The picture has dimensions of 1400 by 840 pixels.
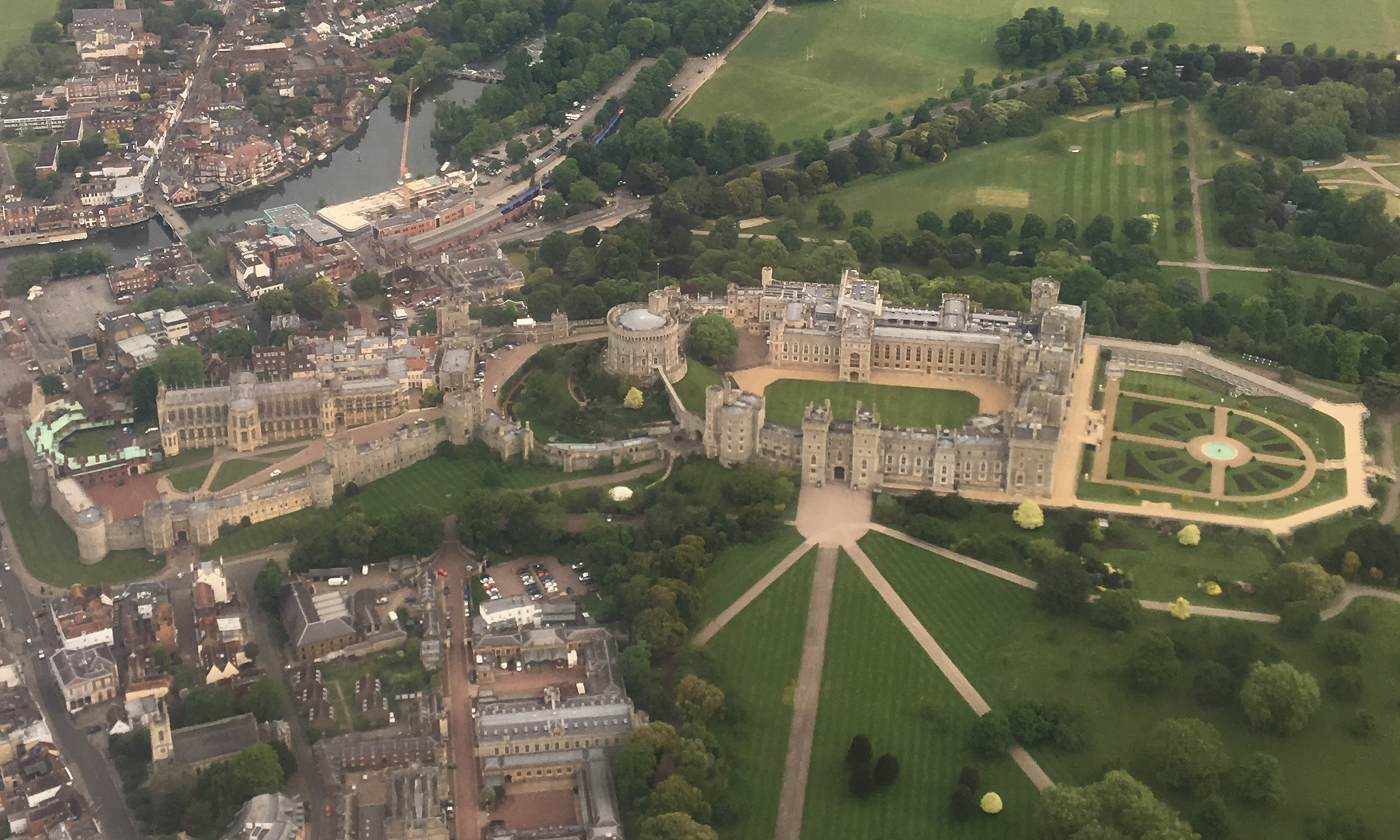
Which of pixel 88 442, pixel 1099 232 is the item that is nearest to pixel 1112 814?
pixel 88 442

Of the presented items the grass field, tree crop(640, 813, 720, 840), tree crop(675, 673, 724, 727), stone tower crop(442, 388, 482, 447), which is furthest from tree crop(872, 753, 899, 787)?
stone tower crop(442, 388, 482, 447)

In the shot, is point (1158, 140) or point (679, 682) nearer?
point (679, 682)

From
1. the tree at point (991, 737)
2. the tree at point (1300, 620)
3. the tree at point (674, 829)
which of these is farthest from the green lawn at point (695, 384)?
the tree at point (1300, 620)

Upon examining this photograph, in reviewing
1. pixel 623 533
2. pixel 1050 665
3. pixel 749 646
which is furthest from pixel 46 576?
pixel 1050 665

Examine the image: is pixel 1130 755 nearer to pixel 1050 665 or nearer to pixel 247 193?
pixel 1050 665

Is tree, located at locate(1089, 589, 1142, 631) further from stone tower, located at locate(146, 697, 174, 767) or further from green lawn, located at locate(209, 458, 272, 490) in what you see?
green lawn, located at locate(209, 458, 272, 490)

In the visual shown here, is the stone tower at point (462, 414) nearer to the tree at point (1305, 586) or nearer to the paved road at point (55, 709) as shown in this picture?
the paved road at point (55, 709)
